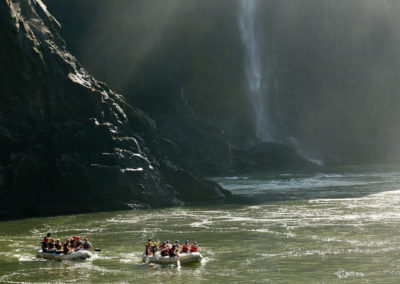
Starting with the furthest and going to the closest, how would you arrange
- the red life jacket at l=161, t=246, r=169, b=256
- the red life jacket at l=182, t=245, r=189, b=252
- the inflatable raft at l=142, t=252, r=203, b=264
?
1. the red life jacket at l=182, t=245, r=189, b=252
2. the red life jacket at l=161, t=246, r=169, b=256
3. the inflatable raft at l=142, t=252, r=203, b=264

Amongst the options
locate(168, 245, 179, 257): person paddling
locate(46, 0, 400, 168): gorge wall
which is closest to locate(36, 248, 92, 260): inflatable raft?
locate(168, 245, 179, 257): person paddling

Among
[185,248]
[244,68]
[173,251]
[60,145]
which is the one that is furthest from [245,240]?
[244,68]

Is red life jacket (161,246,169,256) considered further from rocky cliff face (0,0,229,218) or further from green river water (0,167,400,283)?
rocky cliff face (0,0,229,218)

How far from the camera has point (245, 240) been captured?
47344mm

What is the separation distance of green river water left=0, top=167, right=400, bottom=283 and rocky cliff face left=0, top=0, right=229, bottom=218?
3945 mm

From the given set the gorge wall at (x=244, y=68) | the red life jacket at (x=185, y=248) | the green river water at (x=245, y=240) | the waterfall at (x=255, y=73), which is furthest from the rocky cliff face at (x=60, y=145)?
the waterfall at (x=255, y=73)

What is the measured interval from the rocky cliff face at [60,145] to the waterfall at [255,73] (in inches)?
2448

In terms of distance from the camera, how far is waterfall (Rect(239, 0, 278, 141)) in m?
136

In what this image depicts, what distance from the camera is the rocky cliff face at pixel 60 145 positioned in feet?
214

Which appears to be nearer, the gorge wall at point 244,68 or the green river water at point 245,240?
the green river water at point 245,240

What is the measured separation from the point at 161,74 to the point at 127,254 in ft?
295

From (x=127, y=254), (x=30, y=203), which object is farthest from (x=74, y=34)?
(x=127, y=254)

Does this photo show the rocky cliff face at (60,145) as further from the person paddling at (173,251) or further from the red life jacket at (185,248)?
the person paddling at (173,251)

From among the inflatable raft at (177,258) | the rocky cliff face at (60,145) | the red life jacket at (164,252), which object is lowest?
the inflatable raft at (177,258)
